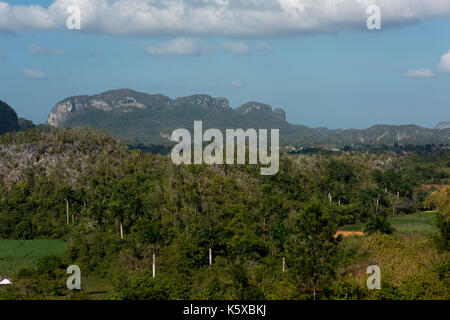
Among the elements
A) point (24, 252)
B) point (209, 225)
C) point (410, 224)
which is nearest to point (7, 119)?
point (24, 252)

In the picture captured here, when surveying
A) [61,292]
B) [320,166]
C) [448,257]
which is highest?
[320,166]

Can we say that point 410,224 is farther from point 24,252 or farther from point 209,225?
point 24,252

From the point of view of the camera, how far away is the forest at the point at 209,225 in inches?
1027

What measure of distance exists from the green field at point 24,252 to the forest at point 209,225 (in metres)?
0.37

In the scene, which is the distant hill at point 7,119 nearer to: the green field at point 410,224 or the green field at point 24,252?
the green field at point 24,252

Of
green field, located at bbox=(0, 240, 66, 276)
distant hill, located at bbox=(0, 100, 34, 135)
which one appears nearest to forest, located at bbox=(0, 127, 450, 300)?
green field, located at bbox=(0, 240, 66, 276)

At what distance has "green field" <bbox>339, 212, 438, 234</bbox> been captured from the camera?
50.3 metres

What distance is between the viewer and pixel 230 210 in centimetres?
4753

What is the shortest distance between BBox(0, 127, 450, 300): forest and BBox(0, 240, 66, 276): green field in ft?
1.20

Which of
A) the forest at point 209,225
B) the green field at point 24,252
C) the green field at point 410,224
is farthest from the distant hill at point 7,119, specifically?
the green field at point 410,224

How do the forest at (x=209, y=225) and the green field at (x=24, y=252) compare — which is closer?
the forest at (x=209, y=225)
